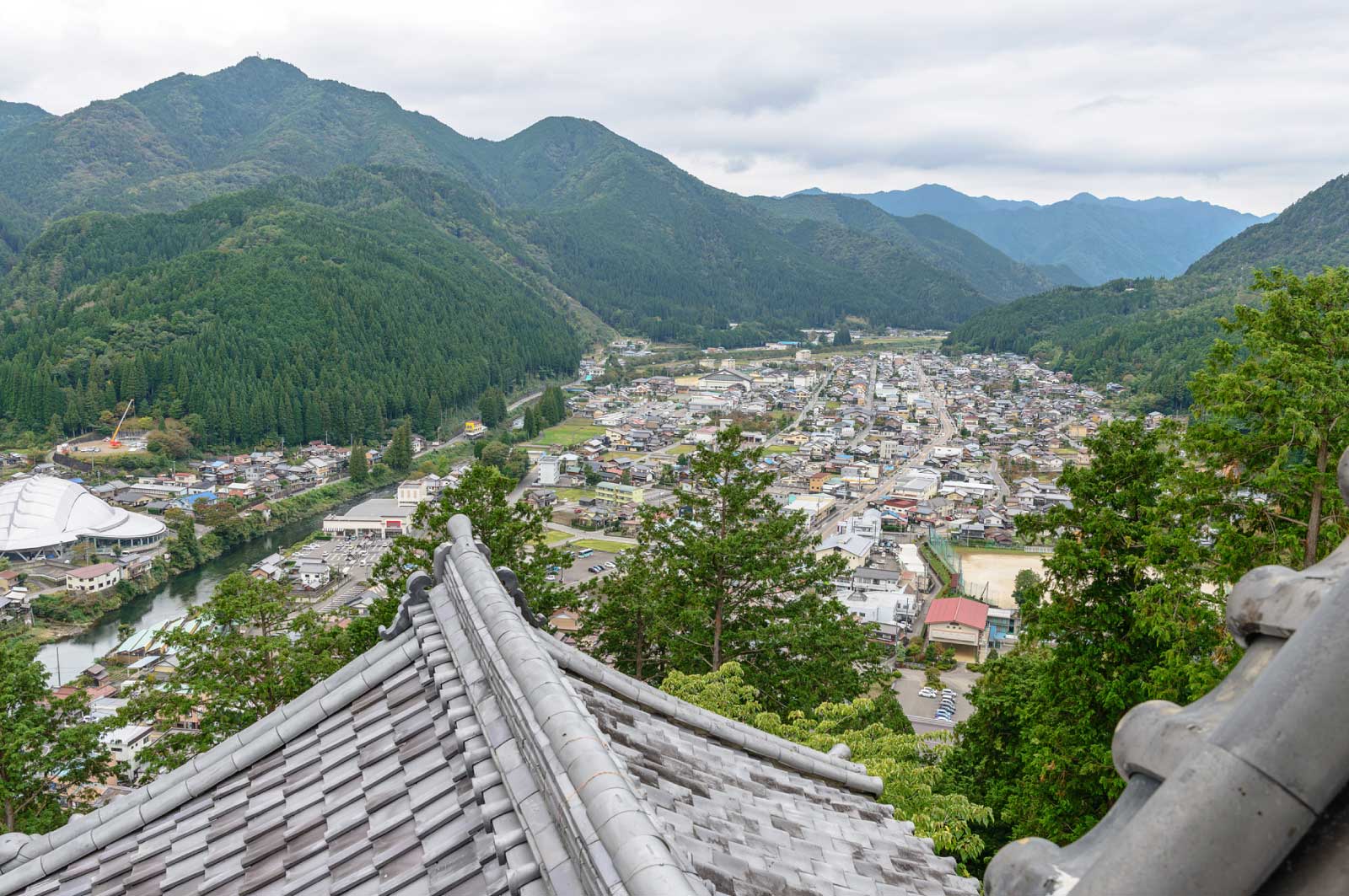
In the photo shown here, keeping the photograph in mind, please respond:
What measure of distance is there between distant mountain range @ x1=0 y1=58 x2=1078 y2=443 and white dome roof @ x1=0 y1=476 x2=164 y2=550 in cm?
1464

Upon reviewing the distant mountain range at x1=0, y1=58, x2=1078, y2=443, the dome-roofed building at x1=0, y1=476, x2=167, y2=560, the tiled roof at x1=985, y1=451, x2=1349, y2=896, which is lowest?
the dome-roofed building at x1=0, y1=476, x2=167, y2=560

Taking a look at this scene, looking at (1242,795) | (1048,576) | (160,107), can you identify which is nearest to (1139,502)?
(1048,576)

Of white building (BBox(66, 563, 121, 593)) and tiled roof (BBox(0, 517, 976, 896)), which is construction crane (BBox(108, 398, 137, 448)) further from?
tiled roof (BBox(0, 517, 976, 896))

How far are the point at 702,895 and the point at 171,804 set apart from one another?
271 cm

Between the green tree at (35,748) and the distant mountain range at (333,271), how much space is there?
4418 centimetres

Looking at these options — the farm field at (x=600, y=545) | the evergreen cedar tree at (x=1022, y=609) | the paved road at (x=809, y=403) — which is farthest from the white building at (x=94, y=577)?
the paved road at (x=809, y=403)

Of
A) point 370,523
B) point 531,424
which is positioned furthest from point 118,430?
point 531,424

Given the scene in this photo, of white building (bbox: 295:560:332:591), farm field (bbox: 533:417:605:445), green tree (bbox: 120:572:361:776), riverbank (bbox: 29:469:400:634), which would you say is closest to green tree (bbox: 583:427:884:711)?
green tree (bbox: 120:572:361:776)

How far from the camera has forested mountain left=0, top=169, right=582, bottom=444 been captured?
5156 centimetres

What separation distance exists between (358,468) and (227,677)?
37000mm

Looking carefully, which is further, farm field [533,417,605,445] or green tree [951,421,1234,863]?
farm field [533,417,605,445]

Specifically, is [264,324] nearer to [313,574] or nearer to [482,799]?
[313,574]

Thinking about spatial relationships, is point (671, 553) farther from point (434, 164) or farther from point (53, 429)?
point (434, 164)

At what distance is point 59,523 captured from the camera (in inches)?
1300
